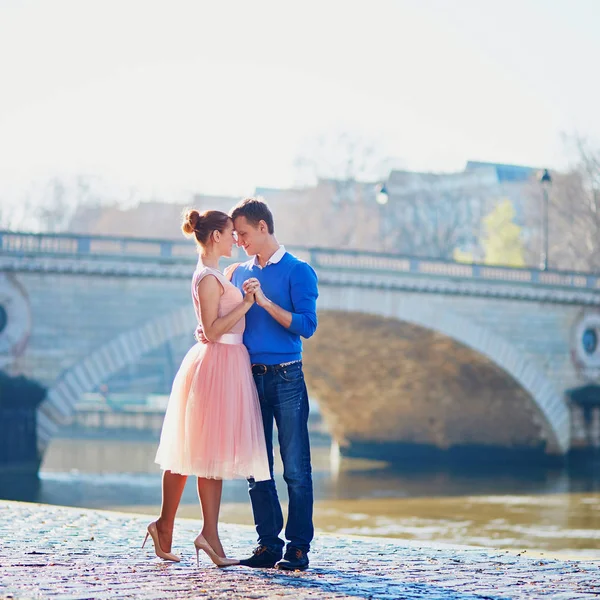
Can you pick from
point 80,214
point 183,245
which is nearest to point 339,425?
point 183,245

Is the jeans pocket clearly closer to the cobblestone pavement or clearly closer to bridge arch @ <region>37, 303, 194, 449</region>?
the cobblestone pavement

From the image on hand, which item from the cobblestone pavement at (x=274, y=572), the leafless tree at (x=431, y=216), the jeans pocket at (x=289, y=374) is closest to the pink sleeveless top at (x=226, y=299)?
the jeans pocket at (x=289, y=374)

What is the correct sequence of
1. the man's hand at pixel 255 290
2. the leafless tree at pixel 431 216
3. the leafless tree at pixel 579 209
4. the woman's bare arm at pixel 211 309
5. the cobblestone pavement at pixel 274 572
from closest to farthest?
the cobblestone pavement at pixel 274 572 → the man's hand at pixel 255 290 → the woman's bare arm at pixel 211 309 → the leafless tree at pixel 579 209 → the leafless tree at pixel 431 216

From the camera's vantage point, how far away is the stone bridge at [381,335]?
21000 mm

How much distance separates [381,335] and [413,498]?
6.04m

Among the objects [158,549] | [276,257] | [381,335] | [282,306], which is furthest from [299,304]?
[381,335]

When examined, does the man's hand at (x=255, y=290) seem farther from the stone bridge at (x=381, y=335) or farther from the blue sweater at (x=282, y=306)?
the stone bridge at (x=381, y=335)

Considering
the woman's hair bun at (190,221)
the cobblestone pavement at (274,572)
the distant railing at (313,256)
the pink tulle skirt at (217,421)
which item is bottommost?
the cobblestone pavement at (274,572)

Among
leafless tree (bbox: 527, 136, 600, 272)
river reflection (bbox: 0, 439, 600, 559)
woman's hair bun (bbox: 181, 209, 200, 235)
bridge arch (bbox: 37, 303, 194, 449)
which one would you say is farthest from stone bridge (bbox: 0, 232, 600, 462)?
woman's hair bun (bbox: 181, 209, 200, 235)

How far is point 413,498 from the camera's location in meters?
21.1

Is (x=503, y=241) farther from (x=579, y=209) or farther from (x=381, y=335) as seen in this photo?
(x=381, y=335)

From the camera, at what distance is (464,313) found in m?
25.2

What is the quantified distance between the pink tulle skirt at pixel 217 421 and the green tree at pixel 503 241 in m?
38.4

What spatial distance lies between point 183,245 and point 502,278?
748 cm
